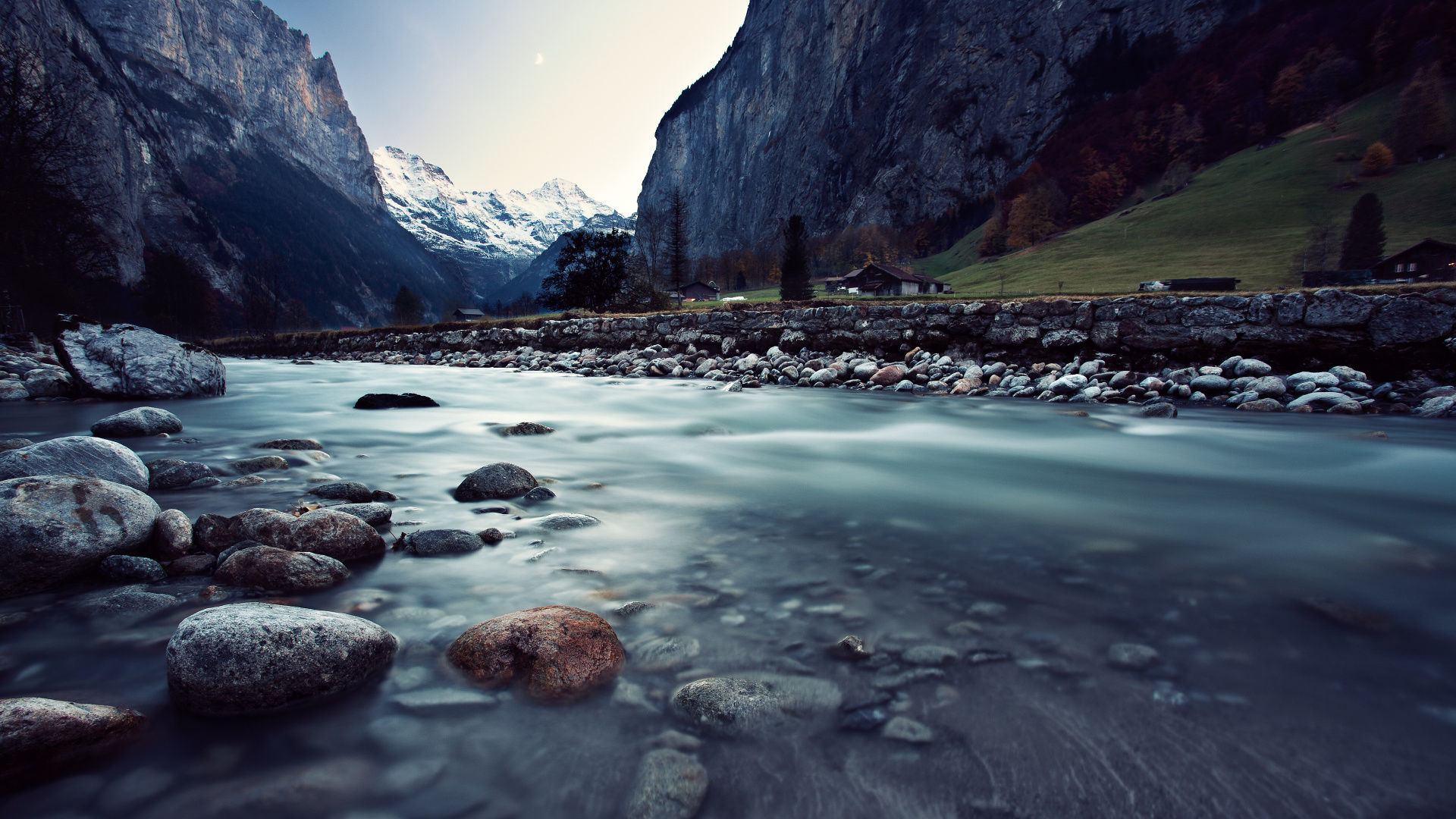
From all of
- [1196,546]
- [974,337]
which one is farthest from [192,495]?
[974,337]

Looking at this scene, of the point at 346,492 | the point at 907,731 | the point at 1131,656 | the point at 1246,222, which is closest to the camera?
the point at 907,731

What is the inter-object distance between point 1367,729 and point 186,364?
13965 millimetres

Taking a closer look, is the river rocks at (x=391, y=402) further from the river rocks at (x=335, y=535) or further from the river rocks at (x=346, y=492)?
the river rocks at (x=335, y=535)

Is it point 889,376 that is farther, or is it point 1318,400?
point 889,376

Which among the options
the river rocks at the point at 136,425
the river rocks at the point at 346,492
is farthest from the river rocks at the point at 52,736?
the river rocks at the point at 136,425

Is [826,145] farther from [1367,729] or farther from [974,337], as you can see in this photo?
[1367,729]

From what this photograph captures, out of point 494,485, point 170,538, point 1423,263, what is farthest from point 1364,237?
point 170,538

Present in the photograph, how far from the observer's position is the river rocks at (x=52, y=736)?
134 cm

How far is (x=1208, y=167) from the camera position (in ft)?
248

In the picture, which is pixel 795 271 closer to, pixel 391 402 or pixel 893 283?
pixel 893 283

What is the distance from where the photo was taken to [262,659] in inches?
66.7

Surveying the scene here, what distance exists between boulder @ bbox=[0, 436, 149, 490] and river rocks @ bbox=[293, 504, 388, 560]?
102 cm

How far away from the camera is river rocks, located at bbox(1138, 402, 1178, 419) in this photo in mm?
7930

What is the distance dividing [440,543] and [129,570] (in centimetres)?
120
